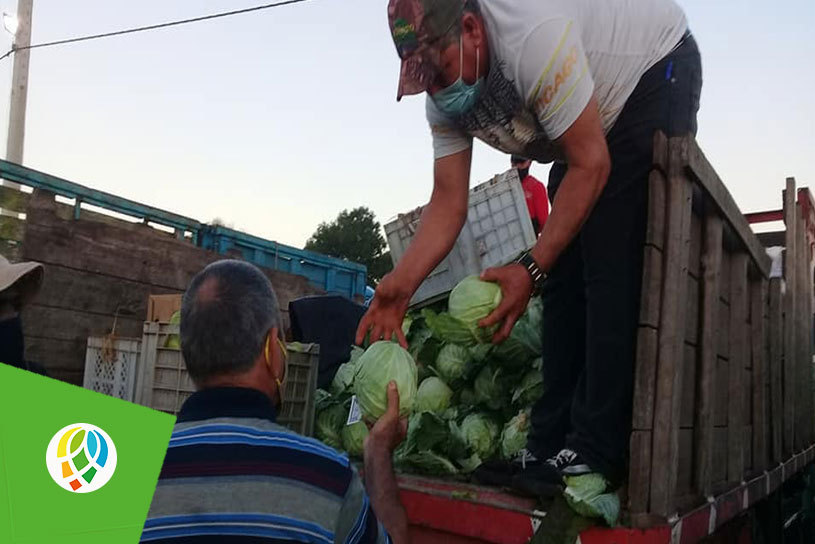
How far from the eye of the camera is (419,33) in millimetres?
2213

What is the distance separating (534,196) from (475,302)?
3627mm

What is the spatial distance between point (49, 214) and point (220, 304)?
117 inches

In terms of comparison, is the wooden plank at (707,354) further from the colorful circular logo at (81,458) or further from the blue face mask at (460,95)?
the colorful circular logo at (81,458)

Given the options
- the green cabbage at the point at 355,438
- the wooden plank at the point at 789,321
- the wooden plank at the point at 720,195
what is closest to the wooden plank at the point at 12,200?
the green cabbage at the point at 355,438

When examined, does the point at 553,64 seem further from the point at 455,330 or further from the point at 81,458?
the point at 81,458

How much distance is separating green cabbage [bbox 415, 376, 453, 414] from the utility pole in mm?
13624

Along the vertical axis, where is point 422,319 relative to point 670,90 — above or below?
below

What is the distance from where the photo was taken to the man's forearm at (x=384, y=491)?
7.23 feet

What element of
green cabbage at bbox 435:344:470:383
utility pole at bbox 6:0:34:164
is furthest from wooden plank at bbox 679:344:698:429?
utility pole at bbox 6:0:34:164

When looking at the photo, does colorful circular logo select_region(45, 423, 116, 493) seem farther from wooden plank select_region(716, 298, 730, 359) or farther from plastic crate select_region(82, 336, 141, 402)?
plastic crate select_region(82, 336, 141, 402)

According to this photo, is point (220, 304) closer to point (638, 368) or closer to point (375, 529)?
point (375, 529)

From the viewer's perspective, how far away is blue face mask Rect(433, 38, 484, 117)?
231 centimetres

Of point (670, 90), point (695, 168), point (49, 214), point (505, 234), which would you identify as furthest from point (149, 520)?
point (505, 234)

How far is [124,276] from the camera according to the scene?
14.7 feet
